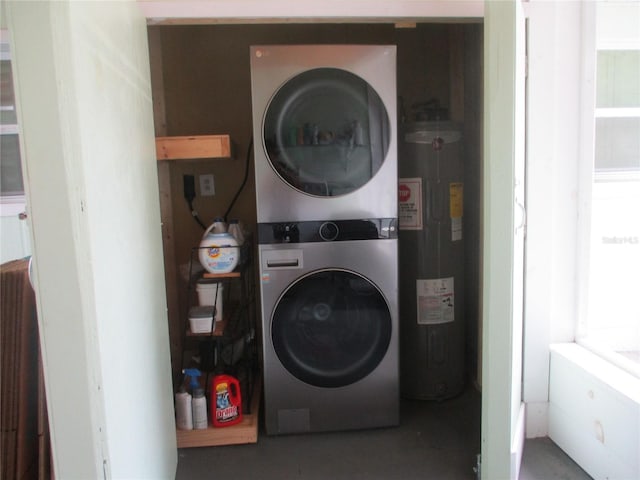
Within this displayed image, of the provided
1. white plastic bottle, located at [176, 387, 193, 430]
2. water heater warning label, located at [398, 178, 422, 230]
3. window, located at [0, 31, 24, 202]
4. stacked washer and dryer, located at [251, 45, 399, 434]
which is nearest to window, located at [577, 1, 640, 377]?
water heater warning label, located at [398, 178, 422, 230]

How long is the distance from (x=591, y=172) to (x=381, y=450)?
1429mm

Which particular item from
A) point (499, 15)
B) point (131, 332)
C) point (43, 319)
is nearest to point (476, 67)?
point (499, 15)

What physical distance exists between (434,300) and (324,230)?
0.70 metres

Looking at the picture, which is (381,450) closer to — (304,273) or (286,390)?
(286,390)

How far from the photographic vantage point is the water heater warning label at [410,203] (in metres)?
2.09

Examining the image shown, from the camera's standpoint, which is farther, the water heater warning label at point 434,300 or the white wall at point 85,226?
the water heater warning label at point 434,300

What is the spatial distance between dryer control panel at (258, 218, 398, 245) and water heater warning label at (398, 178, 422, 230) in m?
0.27

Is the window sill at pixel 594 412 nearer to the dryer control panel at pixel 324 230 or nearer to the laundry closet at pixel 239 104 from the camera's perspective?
the laundry closet at pixel 239 104

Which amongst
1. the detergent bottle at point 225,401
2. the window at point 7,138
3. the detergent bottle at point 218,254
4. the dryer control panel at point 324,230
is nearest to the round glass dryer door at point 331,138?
the dryer control panel at point 324,230

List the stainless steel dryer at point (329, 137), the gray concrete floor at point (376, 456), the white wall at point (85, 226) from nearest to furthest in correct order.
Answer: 1. the white wall at point (85, 226)
2. the gray concrete floor at point (376, 456)
3. the stainless steel dryer at point (329, 137)

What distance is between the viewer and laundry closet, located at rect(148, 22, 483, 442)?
2.34 metres

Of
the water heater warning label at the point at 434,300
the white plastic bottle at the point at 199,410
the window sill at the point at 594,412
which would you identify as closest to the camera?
the window sill at the point at 594,412

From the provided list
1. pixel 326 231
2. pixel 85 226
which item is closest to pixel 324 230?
pixel 326 231

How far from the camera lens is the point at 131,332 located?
48.3 inches
